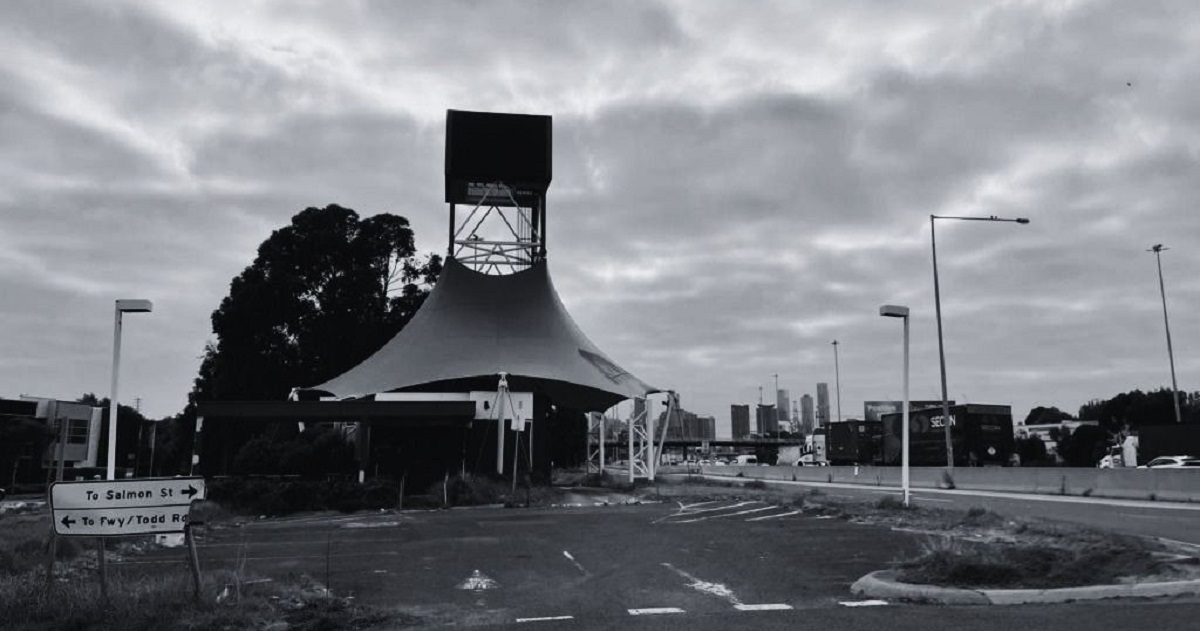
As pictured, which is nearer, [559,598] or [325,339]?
[559,598]

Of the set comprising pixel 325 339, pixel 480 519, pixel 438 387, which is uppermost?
pixel 325 339

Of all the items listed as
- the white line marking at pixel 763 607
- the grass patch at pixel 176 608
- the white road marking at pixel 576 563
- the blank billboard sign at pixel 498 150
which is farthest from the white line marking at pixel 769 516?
the blank billboard sign at pixel 498 150

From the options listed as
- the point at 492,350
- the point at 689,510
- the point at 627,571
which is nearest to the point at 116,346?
the point at 627,571

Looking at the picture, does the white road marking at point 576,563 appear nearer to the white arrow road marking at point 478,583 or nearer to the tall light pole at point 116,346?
the white arrow road marking at point 478,583

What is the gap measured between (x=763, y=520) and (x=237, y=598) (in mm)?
12866

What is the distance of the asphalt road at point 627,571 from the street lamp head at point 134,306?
396 centimetres

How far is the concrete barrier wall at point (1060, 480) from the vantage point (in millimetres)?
26250

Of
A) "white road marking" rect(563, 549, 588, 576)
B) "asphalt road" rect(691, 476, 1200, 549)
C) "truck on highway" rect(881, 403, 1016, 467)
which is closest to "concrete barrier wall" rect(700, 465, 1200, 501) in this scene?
"asphalt road" rect(691, 476, 1200, 549)

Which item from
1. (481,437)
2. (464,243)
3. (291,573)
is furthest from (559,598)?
(464,243)

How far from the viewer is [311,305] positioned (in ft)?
192

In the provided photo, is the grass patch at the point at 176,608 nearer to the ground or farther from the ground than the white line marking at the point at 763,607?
farther from the ground

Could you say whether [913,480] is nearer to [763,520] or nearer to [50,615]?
[763,520]

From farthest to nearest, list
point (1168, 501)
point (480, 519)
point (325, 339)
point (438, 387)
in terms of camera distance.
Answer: point (325, 339) < point (438, 387) < point (1168, 501) < point (480, 519)

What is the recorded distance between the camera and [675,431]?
19925cm
